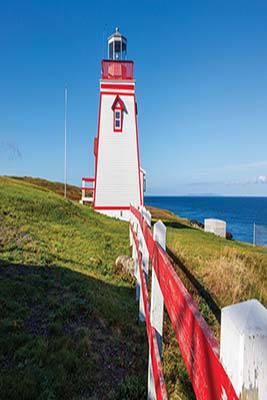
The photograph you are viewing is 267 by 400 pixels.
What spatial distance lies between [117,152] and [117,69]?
502 centimetres

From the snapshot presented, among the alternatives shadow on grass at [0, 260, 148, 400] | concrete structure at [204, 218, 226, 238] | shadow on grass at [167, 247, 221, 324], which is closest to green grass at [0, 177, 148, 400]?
shadow on grass at [0, 260, 148, 400]

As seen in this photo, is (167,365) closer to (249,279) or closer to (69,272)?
(69,272)

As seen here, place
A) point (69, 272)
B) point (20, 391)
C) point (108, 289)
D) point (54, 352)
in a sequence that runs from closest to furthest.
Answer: point (20, 391) < point (54, 352) < point (108, 289) < point (69, 272)

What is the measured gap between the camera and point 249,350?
26.9 inches

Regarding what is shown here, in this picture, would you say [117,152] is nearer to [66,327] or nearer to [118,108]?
[118,108]

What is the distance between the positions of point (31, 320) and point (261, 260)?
6.41 m

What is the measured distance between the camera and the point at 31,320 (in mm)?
3848

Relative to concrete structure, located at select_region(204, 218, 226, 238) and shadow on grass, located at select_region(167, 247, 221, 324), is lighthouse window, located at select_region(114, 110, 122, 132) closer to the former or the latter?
concrete structure, located at select_region(204, 218, 226, 238)

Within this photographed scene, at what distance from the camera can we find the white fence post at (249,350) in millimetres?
673

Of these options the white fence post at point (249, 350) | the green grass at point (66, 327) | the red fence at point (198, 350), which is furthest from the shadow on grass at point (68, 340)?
the white fence post at point (249, 350)

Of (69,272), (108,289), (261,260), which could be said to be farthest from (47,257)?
(261,260)

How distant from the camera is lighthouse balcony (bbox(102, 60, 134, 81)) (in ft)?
55.8

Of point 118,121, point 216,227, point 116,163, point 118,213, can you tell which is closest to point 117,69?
point 118,121

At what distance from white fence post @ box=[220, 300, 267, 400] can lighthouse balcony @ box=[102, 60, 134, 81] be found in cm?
1778
